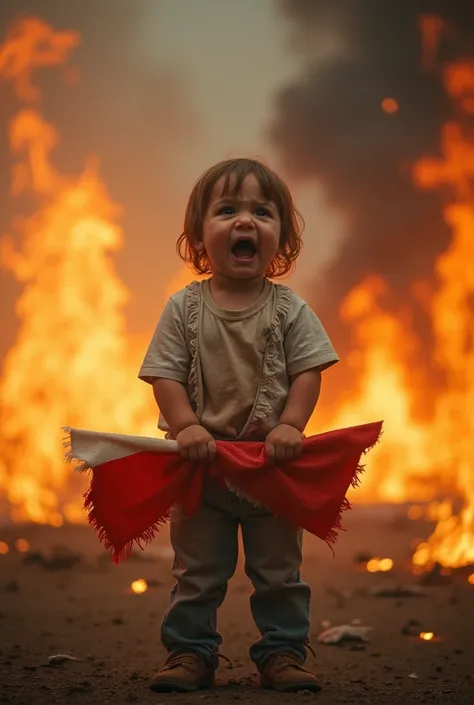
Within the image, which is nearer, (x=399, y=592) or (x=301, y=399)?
(x=301, y=399)

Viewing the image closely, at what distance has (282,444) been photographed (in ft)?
9.46

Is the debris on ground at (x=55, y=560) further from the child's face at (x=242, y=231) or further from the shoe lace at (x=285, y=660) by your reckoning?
the child's face at (x=242, y=231)

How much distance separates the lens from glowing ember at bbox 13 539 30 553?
23.2ft

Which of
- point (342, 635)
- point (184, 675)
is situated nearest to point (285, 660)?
point (184, 675)

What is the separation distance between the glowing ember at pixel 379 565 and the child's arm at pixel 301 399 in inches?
133

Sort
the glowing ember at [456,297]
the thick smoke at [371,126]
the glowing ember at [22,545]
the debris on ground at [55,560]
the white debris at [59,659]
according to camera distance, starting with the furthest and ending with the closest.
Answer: the glowing ember at [456,297], the thick smoke at [371,126], the glowing ember at [22,545], the debris on ground at [55,560], the white debris at [59,659]

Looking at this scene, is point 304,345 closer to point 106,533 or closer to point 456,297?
point 106,533

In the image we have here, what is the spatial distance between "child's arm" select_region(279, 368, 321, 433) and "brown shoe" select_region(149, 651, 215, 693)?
0.81m

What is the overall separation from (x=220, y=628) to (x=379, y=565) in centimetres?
209

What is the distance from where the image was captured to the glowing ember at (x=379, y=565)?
20.1ft

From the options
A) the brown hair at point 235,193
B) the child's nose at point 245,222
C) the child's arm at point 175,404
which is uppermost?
the brown hair at point 235,193

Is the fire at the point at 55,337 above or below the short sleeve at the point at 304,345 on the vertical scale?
above

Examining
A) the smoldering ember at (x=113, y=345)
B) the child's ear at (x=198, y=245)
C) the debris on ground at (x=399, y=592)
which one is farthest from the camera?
the smoldering ember at (x=113, y=345)

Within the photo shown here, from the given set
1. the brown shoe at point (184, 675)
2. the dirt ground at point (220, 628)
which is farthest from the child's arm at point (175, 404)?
the dirt ground at point (220, 628)
